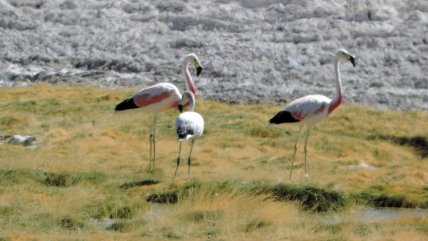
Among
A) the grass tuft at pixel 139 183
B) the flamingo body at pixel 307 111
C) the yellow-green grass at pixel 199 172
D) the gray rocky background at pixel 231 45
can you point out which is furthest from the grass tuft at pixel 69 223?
the gray rocky background at pixel 231 45

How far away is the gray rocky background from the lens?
32.5 meters

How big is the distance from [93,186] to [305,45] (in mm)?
17607

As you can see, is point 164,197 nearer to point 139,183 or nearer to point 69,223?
point 139,183

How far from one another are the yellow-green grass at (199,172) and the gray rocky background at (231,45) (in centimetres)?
172

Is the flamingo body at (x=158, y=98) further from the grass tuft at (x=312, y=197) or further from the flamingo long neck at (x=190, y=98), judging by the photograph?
the grass tuft at (x=312, y=197)

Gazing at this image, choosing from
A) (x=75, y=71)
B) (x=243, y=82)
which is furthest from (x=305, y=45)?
(x=75, y=71)

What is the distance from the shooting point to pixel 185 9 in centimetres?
3625

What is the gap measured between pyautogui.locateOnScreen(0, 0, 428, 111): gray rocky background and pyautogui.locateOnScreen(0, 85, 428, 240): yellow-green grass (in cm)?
172

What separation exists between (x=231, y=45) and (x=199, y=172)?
559 inches

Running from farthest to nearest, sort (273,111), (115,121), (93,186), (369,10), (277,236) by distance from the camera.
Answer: (369,10), (273,111), (115,121), (93,186), (277,236)

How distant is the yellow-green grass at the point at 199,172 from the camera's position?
14.2m

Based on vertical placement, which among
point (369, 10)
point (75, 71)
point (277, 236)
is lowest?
point (75, 71)

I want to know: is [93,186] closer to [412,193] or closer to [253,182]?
[253,182]

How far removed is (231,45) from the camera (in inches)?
1357
